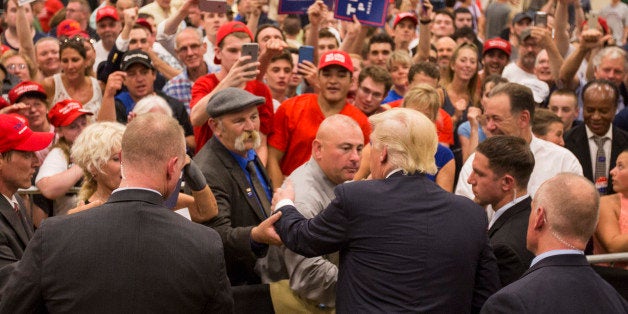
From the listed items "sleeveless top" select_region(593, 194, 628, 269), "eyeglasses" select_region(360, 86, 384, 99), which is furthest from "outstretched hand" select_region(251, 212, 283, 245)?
"eyeglasses" select_region(360, 86, 384, 99)

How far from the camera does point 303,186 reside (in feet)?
16.4

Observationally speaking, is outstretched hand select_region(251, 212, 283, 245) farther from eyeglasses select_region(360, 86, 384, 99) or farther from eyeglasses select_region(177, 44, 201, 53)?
eyeglasses select_region(177, 44, 201, 53)

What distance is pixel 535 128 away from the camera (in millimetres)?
7254

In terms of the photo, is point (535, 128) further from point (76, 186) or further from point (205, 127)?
point (76, 186)

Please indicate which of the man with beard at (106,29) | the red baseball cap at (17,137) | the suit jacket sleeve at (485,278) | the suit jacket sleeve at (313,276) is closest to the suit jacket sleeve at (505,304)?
the suit jacket sleeve at (485,278)

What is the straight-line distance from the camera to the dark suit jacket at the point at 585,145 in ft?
24.7

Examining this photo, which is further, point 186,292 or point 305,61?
point 305,61

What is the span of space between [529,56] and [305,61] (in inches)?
131

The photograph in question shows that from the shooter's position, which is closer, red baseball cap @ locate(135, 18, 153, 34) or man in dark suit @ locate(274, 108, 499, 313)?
man in dark suit @ locate(274, 108, 499, 313)

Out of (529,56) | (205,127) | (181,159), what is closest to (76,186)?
(205,127)

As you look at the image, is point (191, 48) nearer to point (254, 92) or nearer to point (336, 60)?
point (336, 60)

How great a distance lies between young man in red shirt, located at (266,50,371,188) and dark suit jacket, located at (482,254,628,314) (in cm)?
335

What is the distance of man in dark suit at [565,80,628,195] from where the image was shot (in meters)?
7.54

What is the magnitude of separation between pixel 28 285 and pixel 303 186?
1.86 meters
